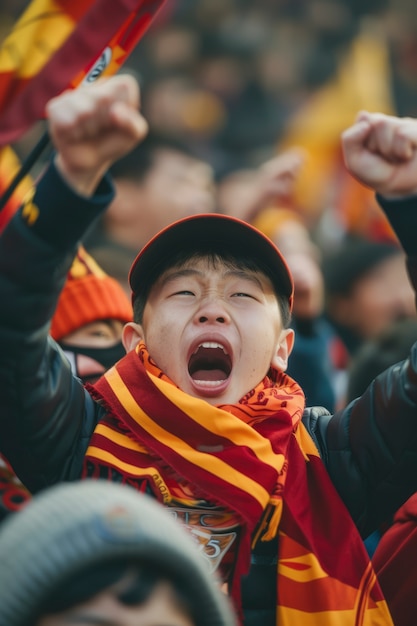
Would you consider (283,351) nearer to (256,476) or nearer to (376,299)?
(256,476)

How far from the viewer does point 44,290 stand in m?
2.40

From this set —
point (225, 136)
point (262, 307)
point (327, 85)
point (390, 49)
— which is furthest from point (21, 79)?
point (390, 49)

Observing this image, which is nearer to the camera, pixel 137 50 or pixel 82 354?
pixel 82 354

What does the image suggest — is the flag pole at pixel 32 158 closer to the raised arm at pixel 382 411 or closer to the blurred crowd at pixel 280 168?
the blurred crowd at pixel 280 168

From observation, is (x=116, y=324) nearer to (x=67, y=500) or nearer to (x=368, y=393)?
(x=368, y=393)

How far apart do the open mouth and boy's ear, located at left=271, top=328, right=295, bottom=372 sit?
12 cm

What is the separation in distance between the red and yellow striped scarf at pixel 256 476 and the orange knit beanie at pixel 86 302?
1.11 metres

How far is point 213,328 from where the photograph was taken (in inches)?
112

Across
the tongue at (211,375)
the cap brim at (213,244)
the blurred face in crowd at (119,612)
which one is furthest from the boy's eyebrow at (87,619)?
the cap brim at (213,244)

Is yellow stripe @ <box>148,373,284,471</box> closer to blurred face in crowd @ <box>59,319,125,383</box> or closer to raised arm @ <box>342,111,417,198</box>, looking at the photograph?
raised arm @ <box>342,111,417,198</box>

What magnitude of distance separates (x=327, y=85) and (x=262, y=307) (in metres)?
8.99

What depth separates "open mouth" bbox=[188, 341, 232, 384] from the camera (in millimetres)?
2855

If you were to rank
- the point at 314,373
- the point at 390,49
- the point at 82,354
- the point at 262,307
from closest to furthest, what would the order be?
the point at 262,307 < the point at 82,354 < the point at 314,373 < the point at 390,49

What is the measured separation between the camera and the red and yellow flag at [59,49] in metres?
3.39
